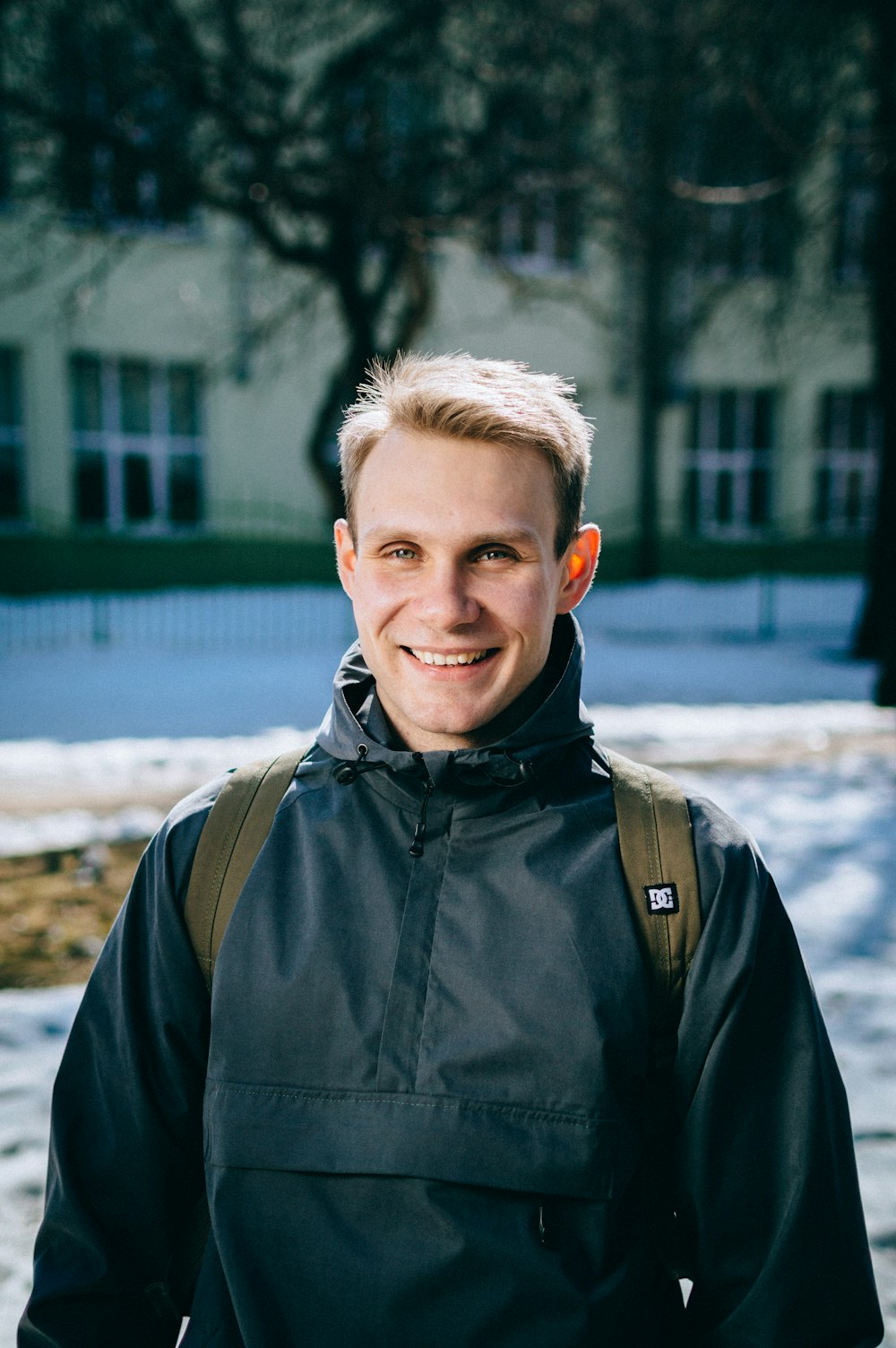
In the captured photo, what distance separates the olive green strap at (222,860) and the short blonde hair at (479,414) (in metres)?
0.43

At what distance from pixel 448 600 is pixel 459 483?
0.52 ft

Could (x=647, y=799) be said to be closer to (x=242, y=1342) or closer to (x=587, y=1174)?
(x=587, y=1174)

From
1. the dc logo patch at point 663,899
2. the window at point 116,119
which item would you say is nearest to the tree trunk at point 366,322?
the window at point 116,119

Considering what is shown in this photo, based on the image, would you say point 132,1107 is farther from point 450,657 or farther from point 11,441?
point 11,441

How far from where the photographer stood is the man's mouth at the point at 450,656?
161 centimetres

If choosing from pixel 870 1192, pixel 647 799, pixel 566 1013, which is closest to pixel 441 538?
pixel 647 799

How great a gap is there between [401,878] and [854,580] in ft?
69.4

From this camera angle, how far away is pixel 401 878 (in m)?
1.54

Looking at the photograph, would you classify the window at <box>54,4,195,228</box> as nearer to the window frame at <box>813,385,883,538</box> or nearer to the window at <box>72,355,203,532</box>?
the window at <box>72,355,203,532</box>

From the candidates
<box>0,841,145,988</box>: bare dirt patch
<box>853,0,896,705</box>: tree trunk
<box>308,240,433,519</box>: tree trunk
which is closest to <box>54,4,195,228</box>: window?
<box>308,240,433,519</box>: tree trunk

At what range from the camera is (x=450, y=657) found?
1607 millimetres

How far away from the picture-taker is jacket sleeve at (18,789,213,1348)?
1.54 metres

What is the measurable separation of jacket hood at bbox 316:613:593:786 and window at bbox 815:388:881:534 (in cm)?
→ 2184

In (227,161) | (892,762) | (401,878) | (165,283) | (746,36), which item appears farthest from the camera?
(165,283)
